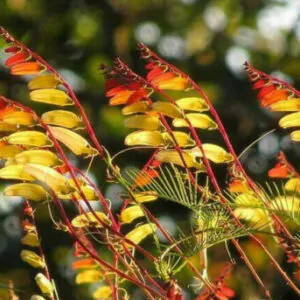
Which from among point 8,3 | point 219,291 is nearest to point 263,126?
point 8,3

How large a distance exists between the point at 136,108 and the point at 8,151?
12cm

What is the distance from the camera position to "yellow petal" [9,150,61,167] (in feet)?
3.14

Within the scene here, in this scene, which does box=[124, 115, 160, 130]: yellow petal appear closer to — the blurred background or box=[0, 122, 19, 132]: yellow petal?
box=[0, 122, 19, 132]: yellow petal

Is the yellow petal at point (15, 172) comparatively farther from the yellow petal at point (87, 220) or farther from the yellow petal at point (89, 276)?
the yellow petal at point (89, 276)

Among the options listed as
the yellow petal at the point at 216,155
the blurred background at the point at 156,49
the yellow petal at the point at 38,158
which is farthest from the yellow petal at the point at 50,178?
the blurred background at the point at 156,49

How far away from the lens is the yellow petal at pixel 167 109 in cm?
98

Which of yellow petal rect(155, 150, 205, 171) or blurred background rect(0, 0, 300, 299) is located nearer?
yellow petal rect(155, 150, 205, 171)

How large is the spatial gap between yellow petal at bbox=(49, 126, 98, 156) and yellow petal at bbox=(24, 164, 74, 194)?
0.05 m

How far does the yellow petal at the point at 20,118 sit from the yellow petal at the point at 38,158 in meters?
0.03

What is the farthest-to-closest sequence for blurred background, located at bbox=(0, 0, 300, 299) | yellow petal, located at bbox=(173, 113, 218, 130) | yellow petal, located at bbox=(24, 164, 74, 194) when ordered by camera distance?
blurred background, located at bbox=(0, 0, 300, 299) → yellow petal, located at bbox=(173, 113, 218, 130) → yellow petal, located at bbox=(24, 164, 74, 194)

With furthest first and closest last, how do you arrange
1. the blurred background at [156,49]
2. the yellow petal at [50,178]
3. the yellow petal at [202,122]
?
the blurred background at [156,49], the yellow petal at [202,122], the yellow petal at [50,178]

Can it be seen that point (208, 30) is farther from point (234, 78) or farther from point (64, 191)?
point (64, 191)

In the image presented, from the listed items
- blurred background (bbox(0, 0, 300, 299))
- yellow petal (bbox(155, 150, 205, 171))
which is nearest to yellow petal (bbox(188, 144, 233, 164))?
yellow petal (bbox(155, 150, 205, 171))

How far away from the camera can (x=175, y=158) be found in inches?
38.3
